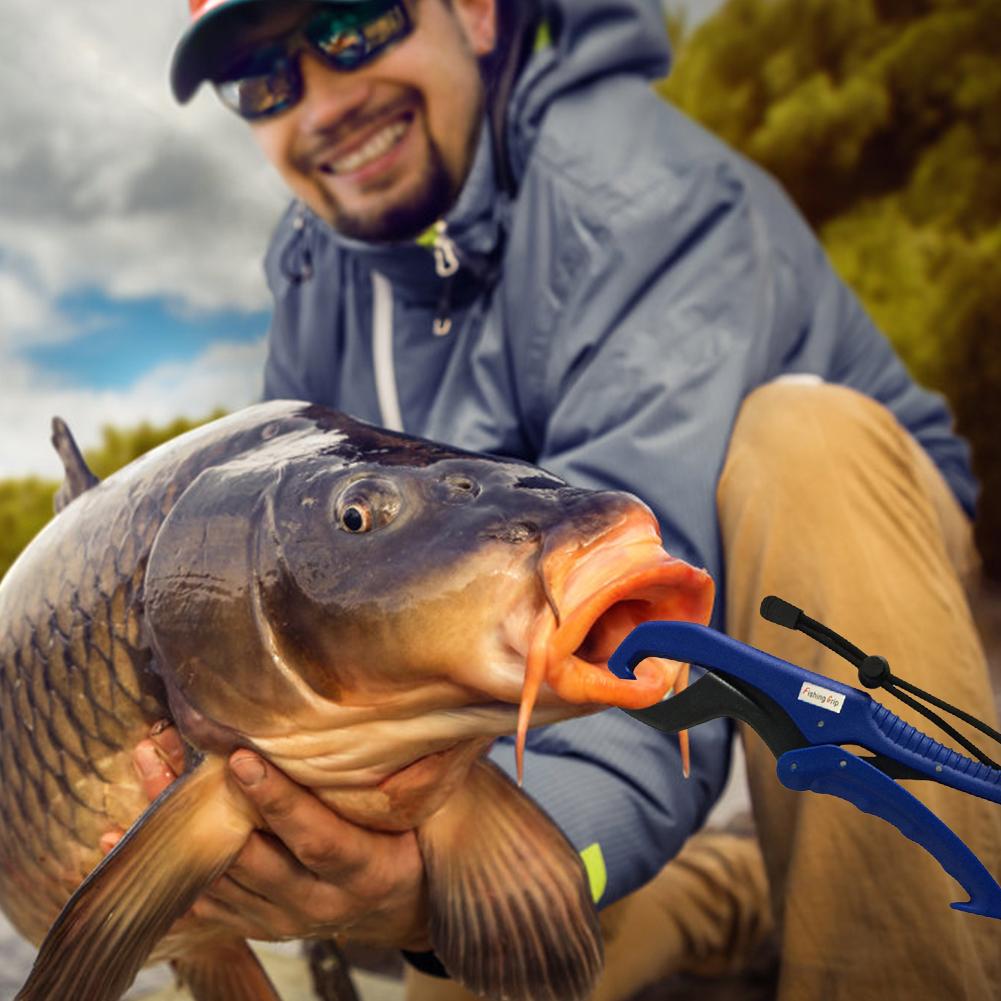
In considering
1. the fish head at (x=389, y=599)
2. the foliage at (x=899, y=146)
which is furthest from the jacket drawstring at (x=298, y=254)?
the foliage at (x=899, y=146)

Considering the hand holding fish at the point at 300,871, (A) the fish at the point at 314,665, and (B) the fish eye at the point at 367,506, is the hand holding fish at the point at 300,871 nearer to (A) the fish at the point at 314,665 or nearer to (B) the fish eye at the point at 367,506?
(A) the fish at the point at 314,665

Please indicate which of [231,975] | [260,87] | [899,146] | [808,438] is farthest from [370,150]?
[899,146]

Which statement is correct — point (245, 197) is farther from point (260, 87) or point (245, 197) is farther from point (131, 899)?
point (131, 899)

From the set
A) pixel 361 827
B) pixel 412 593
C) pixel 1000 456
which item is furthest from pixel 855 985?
pixel 1000 456

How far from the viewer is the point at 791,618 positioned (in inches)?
23.2

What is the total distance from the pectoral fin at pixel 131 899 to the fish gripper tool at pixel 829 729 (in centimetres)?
30

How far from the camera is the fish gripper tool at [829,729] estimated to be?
55cm

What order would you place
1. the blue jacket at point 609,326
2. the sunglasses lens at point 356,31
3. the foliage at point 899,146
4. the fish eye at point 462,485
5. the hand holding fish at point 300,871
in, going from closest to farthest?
the fish eye at point 462,485 → the hand holding fish at point 300,871 → the blue jacket at point 609,326 → the sunglasses lens at point 356,31 → the foliage at point 899,146

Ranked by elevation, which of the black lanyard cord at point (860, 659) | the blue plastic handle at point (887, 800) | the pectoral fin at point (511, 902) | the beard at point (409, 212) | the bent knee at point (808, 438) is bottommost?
the pectoral fin at point (511, 902)

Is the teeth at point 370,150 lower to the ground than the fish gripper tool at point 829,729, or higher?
higher

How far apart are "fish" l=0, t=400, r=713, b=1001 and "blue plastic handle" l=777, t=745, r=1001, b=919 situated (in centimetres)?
7

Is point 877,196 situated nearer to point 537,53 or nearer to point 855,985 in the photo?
point 537,53

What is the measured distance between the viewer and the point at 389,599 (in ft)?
2.08

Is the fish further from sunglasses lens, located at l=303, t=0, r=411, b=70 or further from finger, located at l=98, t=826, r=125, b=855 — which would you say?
sunglasses lens, located at l=303, t=0, r=411, b=70
